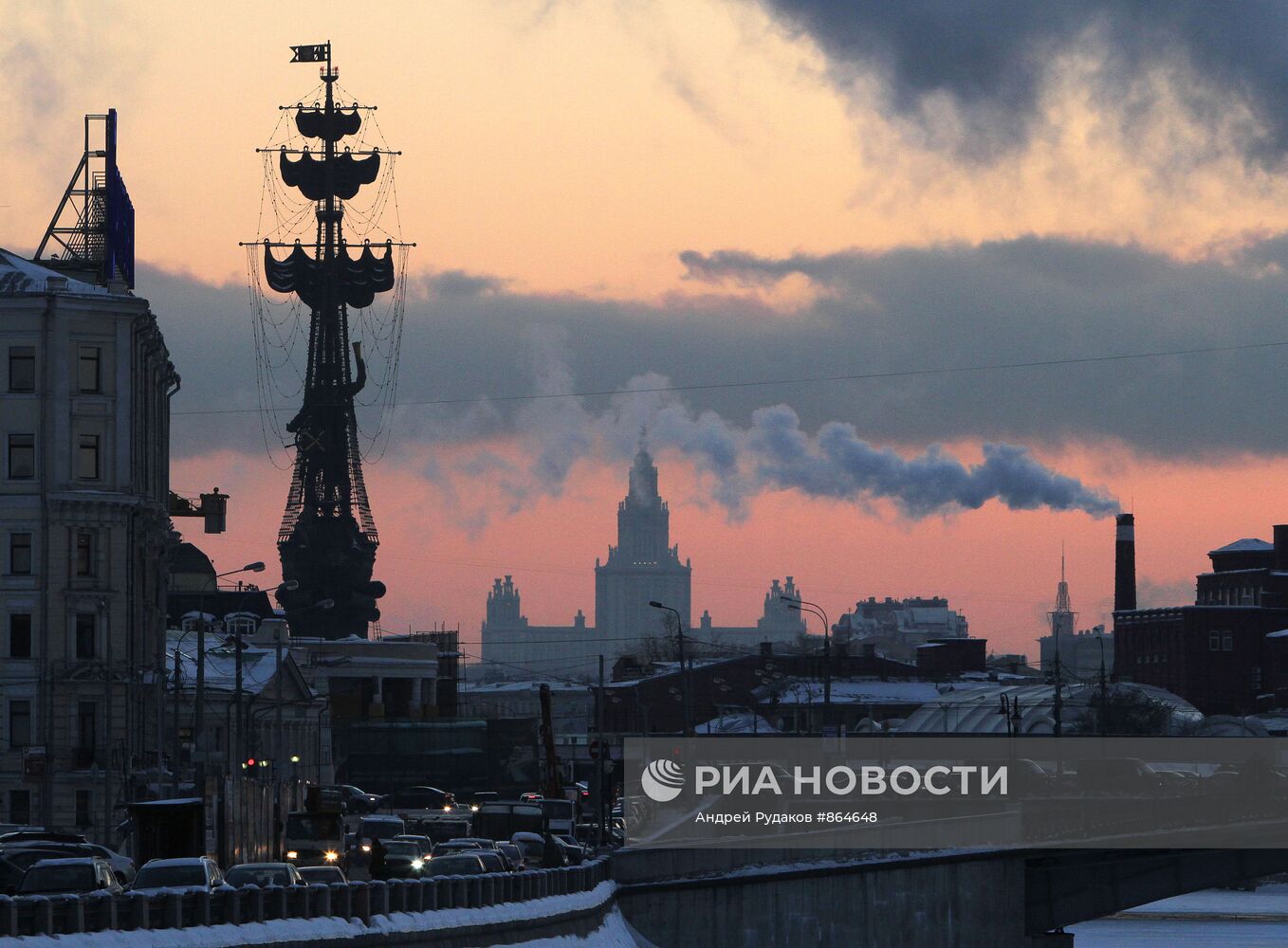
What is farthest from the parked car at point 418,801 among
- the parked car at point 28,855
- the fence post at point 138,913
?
the fence post at point 138,913

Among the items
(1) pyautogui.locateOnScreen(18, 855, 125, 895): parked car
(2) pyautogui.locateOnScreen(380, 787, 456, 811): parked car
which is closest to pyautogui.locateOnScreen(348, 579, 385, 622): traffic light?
(2) pyautogui.locateOnScreen(380, 787, 456, 811): parked car

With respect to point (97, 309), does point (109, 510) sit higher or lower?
lower

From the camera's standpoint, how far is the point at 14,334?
90.1 meters

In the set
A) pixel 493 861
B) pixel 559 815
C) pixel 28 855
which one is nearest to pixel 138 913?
pixel 28 855

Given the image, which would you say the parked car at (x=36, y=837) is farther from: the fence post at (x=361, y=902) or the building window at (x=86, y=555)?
the building window at (x=86, y=555)

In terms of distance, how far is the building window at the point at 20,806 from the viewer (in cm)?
8944

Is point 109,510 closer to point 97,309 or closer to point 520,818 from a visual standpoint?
point 97,309

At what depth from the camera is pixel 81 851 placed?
48.0 m

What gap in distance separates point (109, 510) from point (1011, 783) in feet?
132

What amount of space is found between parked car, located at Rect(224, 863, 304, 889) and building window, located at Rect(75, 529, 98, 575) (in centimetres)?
4497

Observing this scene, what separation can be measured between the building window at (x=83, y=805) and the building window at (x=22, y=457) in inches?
465

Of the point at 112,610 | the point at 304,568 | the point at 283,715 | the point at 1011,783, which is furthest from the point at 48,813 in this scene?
the point at 304,568

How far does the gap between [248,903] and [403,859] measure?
23127mm

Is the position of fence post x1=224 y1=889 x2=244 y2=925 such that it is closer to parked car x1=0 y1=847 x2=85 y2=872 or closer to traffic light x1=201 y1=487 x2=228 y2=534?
parked car x1=0 y1=847 x2=85 y2=872
